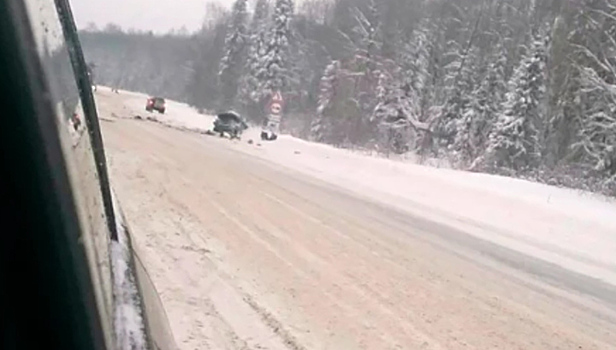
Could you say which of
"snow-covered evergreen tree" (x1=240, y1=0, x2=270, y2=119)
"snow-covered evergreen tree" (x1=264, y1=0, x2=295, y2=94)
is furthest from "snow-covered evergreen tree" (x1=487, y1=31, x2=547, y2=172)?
"snow-covered evergreen tree" (x1=240, y1=0, x2=270, y2=119)

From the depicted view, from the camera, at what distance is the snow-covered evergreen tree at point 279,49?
191 feet

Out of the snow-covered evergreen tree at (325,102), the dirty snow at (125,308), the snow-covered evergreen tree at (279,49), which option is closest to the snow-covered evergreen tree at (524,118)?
the snow-covered evergreen tree at (325,102)

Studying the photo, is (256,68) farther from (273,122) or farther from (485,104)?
(273,122)

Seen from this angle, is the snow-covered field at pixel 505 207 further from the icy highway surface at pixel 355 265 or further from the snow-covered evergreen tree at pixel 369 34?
the snow-covered evergreen tree at pixel 369 34

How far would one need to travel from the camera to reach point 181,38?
94.8 meters

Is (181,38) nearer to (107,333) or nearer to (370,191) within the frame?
(370,191)

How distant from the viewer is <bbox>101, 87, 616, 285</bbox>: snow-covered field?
9.80m

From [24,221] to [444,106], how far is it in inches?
1791

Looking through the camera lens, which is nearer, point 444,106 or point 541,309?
point 541,309

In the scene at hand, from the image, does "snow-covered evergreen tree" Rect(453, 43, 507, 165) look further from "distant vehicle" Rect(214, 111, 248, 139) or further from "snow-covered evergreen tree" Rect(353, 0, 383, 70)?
"distant vehicle" Rect(214, 111, 248, 139)

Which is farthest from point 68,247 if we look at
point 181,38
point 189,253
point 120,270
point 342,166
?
point 181,38

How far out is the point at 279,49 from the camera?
58844mm

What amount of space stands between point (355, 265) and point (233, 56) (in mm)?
68025

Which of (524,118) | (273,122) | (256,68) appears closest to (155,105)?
(256,68)
